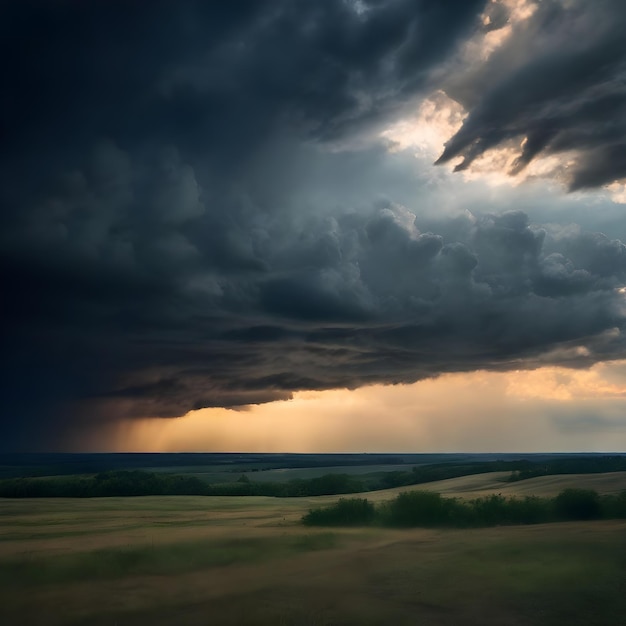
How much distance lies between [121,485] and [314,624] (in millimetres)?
70964

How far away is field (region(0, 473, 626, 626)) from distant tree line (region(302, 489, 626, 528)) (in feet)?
7.90

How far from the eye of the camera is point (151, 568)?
29.0 m

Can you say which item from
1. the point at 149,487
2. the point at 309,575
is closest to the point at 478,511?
the point at 309,575

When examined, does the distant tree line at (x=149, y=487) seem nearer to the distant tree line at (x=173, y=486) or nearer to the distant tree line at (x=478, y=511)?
the distant tree line at (x=173, y=486)

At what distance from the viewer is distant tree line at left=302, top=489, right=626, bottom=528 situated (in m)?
38.4

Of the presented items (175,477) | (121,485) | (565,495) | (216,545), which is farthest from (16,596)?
(175,477)

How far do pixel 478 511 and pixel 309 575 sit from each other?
16705mm

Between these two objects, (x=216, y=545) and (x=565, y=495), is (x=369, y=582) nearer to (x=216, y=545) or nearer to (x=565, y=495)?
(x=216, y=545)

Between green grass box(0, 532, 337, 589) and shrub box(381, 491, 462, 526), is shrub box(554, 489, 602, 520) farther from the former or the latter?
green grass box(0, 532, 337, 589)

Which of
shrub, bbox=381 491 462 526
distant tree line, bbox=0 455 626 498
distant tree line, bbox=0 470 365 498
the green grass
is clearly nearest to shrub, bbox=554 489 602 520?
shrub, bbox=381 491 462 526

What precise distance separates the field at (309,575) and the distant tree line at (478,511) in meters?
2.41

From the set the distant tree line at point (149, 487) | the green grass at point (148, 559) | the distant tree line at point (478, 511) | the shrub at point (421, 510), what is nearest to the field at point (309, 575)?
the green grass at point (148, 559)

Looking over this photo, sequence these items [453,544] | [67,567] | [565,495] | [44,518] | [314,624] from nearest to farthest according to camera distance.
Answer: [314,624]
[67,567]
[453,544]
[565,495]
[44,518]

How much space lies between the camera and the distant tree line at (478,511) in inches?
1512
